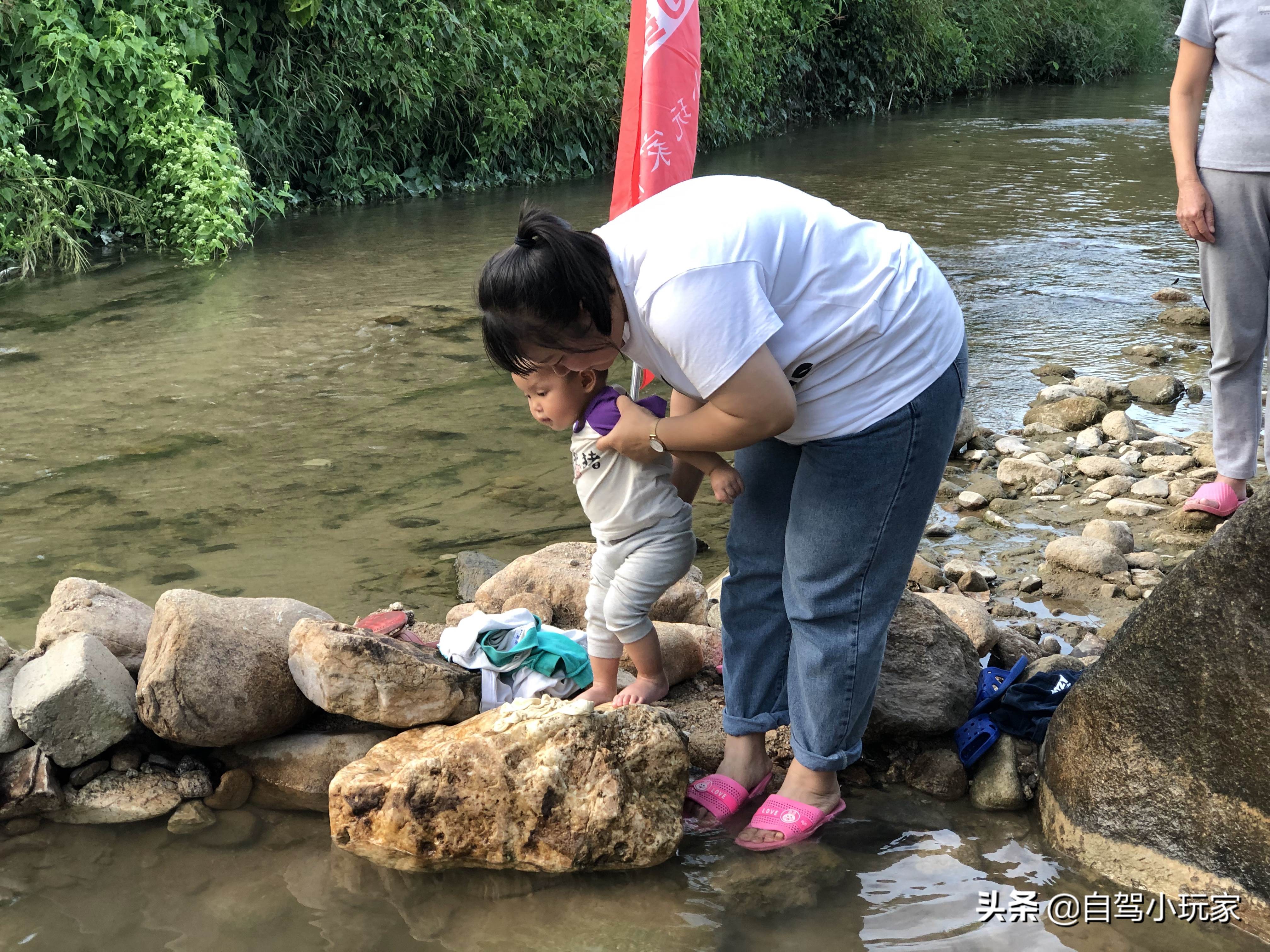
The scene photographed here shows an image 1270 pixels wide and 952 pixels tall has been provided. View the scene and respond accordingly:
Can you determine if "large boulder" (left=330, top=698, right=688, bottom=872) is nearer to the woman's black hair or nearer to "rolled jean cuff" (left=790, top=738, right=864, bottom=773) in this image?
"rolled jean cuff" (left=790, top=738, right=864, bottom=773)

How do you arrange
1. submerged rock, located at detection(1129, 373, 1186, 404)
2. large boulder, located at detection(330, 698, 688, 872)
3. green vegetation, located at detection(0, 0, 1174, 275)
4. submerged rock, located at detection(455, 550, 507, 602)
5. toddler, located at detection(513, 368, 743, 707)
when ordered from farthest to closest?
green vegetation, located at detection(0, 0, 1174, 275) < submerged rock, located at detection(1129, 373, 1186, 404) < submerged rock, located at detection(455, 550, 507, 602) < toddler, located at detection(513, 368, 743, 707) < large boulder, located at detection(330, 698, 688, 872)

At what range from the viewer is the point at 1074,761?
8.32 feet

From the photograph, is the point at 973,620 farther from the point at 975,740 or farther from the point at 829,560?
the point at 829,560

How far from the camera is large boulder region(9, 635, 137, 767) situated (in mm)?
2756

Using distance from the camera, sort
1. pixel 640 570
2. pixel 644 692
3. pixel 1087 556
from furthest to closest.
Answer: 1. pixel 1087 556
2. pixel 644 692
3. pixel 640 570

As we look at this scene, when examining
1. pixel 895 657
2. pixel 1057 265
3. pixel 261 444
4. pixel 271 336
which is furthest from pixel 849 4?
pixel 895 657

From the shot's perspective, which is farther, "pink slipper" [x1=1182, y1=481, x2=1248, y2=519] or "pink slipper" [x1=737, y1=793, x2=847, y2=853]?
"pink slipper" [x1=1182, y1=481, x2=1248, y2=519]

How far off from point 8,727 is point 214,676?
0.52m

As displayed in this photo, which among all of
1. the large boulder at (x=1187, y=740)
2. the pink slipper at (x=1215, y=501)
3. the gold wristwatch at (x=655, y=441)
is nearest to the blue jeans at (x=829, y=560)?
the gold wristwatch at (x=655, y=441)

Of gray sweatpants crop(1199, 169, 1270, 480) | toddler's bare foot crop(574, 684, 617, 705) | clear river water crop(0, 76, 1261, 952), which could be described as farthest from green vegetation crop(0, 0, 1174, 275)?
gray sweatpants crop(1199, 169, 1270, 480)

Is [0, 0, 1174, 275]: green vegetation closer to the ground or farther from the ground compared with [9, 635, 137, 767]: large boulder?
farther from the ground

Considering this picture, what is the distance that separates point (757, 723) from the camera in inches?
108

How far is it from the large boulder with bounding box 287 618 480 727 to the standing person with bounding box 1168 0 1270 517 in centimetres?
268

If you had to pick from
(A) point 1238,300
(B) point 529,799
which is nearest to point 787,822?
(B) point 529,799
